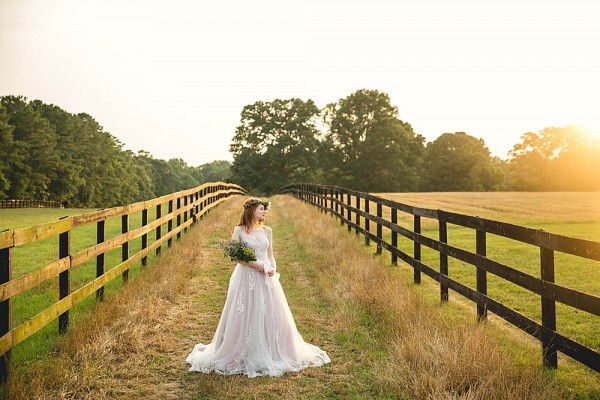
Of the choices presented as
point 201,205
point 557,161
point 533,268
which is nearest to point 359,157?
point 557,161

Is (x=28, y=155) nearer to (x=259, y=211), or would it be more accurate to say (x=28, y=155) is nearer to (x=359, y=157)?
(x=359, y=157)

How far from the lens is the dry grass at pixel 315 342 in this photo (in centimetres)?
450

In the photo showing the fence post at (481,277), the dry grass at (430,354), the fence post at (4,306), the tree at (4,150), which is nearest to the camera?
the dry grass at (430,354)

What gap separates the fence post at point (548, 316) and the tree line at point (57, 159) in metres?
55.8

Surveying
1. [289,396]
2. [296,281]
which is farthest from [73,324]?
[296,281]

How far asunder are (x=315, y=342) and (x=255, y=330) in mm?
989

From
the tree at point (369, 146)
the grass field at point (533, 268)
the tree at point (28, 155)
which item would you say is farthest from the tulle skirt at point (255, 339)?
the tree at point (369, 146)

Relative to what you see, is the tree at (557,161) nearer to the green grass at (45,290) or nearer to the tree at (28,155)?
the tree at (28,155)

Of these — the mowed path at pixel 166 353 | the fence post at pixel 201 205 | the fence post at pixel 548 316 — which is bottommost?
the mowed path at pixel 166 353

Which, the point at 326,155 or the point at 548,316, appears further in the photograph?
the point at 326,155

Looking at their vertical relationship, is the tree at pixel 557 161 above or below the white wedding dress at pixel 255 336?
above

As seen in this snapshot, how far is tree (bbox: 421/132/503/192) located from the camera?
73188mm

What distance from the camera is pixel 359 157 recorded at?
215ft

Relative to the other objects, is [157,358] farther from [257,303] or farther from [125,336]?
[257,303]
